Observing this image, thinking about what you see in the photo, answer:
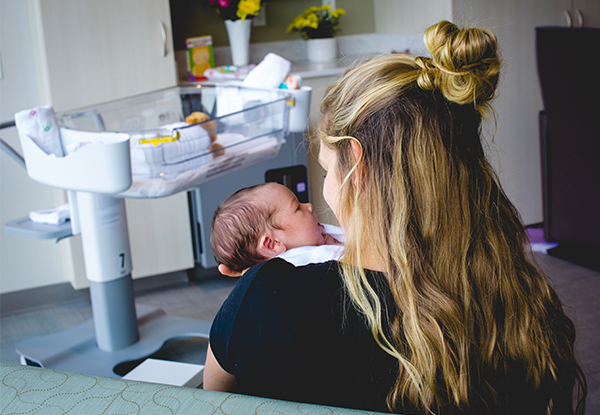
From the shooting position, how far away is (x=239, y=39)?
296 cm

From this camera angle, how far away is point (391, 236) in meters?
0.78

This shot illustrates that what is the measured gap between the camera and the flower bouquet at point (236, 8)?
113 inches

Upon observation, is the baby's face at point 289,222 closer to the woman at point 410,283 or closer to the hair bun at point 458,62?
the woman at point 410,283

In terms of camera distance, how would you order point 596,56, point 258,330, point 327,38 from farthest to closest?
point 327,38 < point 596,56 < point 258,330

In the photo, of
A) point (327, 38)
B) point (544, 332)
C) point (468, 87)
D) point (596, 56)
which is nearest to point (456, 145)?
point (468, 87)

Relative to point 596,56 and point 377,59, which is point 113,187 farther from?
point 596,56

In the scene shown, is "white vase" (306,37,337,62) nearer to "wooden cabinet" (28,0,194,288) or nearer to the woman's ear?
"wooden cabinet" (28,0,194,288)

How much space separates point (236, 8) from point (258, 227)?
78.2 inches

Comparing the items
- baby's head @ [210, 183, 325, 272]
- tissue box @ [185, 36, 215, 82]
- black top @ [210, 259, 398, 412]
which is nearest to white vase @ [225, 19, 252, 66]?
tissue box @ [185, 36, 215, 82]

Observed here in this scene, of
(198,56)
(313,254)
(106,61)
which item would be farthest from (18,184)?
(313,254)

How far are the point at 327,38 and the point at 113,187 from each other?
6.46ft

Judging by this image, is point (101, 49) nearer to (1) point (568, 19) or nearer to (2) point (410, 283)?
(2) point (410, 283)

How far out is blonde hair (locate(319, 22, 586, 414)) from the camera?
0.75 m

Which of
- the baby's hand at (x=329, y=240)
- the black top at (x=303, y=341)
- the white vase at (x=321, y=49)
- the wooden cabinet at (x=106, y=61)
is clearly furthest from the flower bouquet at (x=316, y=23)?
the black top at (x=303, y=341)
